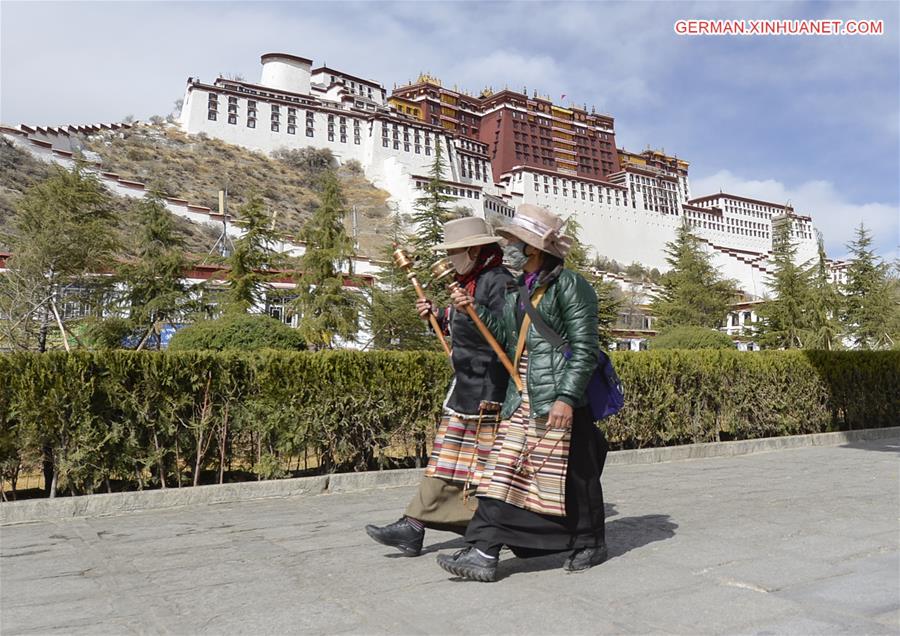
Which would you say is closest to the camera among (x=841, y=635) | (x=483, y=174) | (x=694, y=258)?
(x=841, y=635)

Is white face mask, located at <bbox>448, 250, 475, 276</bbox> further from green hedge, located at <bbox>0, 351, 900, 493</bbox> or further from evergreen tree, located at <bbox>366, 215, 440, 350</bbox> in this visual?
evergreen tree, located at <bbox>366, 215, 440, 350</bbox>

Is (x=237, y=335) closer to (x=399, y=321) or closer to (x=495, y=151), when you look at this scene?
(x=399, y=321)

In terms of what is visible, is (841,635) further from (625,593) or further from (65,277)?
(65,277)

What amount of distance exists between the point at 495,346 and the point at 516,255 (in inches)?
22.5

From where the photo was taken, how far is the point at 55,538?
484cm

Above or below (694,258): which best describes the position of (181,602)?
below

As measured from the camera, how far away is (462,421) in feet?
13.8

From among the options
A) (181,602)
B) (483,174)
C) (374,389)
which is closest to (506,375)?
(181,602)

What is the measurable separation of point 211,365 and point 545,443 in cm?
376

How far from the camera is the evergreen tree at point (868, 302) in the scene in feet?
109

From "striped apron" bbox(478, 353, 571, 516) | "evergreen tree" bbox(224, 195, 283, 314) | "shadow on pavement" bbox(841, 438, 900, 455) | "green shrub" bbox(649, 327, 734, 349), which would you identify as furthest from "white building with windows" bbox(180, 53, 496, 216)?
"striped apron" bbox(478, 353, 571, 516)

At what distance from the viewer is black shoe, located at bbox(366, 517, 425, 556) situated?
13.4 ft

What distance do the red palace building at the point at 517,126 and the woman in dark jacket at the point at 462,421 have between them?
90.4 meters

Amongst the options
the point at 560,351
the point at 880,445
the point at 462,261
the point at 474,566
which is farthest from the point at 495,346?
the point at 880,445
